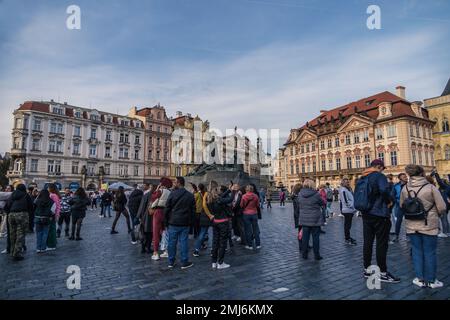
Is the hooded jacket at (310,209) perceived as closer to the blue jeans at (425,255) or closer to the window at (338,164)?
the blue jeans at (425,255)

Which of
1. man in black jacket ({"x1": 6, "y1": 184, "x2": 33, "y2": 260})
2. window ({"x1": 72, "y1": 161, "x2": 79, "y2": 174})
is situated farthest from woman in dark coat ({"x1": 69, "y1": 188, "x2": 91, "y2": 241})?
window ({"x1": 72, "y1": 161, "x2": 79, "y2": 174})

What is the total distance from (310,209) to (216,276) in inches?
Result: 107

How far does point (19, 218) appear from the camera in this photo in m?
7.18

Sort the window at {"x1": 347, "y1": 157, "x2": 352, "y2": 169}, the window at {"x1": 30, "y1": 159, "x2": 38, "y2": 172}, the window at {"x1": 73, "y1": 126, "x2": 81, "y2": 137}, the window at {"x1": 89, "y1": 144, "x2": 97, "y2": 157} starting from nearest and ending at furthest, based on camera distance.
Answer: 1. the window at {"x1": 30, "y1": 159, "x2": 38, "y2": 172}
2. the window at {"x1": 73, "y1": 126, "x2": 81, "y2": 137}
3. the window at {"x1": 347, "y1": 157, "x2": 352, "y2": 169}
4. the window at {"x1": 89, "y1": 144, "x2": 97, "y2": 157}

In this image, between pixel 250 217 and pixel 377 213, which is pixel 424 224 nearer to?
pixel 377 213

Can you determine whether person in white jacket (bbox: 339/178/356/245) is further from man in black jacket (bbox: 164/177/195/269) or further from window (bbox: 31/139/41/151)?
window (bbox: 31/139/41/151)

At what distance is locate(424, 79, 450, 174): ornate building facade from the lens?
50.1 m

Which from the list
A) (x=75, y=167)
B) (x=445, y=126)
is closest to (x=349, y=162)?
(x=445, y=126)

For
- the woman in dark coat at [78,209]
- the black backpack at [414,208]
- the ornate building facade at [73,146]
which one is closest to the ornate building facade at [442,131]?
the ornate building facade at [73,146]

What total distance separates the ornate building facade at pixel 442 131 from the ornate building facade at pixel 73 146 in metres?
Answer: 53.5

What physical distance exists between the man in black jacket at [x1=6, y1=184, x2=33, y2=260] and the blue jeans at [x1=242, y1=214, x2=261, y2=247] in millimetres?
5452

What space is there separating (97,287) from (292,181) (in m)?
62.8

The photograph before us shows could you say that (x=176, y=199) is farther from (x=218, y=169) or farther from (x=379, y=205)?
(x=218, y=169)

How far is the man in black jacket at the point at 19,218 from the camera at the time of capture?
7031 mm
